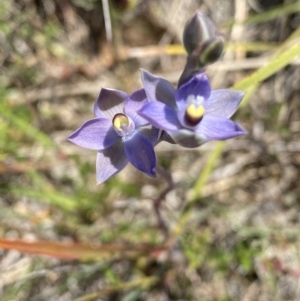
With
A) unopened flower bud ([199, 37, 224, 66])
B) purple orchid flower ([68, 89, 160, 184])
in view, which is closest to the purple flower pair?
purple orchid flower ([68, 89, 160, 184])

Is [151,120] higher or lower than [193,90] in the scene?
lower

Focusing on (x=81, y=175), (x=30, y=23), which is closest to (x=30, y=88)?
(x=30, y=23)

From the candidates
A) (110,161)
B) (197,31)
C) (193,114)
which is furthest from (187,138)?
(197,31)

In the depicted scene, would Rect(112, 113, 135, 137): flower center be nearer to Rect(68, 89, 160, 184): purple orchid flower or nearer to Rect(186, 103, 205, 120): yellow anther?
Rect(68, 89, 160, 184): purple orchid flower

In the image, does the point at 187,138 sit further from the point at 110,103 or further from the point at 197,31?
the point at 197,31

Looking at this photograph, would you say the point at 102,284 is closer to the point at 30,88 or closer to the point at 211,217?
the point at 211,217

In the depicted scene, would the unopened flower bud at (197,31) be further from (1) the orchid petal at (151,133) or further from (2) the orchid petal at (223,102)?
(1) the orchid petal at (151,133)

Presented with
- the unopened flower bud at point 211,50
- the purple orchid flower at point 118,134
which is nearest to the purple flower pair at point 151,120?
the purple orchid flower at point 118,134
